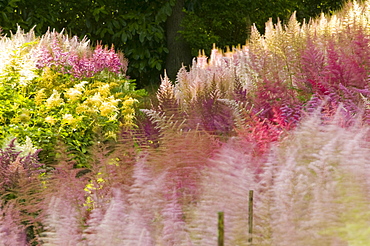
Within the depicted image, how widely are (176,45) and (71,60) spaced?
774 cm

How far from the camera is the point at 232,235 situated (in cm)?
203

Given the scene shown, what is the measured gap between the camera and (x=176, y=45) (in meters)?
15.8

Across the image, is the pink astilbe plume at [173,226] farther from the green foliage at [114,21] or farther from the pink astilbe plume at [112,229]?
the green foliage at [114,21]

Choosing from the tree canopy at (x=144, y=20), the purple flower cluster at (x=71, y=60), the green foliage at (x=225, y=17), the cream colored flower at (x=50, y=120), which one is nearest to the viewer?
the cream colored flower at (x=50, y=120)

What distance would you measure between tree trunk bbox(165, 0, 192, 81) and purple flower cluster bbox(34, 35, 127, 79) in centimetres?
640

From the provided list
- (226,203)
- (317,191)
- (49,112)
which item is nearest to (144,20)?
(49,112)

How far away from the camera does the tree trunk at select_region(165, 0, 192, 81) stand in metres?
15.6

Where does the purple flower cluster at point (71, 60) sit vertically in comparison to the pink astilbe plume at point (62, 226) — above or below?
above

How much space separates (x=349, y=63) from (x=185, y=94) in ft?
6.18

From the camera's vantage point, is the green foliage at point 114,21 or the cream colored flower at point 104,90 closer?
the cream colored flower at point 104,90

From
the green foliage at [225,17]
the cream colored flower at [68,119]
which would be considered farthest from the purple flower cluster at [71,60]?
the green foliage at [225,17]

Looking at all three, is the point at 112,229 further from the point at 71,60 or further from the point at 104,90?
the point at 71,60

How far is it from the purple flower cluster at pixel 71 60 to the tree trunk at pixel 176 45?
6399 mm

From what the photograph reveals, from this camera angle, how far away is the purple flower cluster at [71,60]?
26.1 feet
